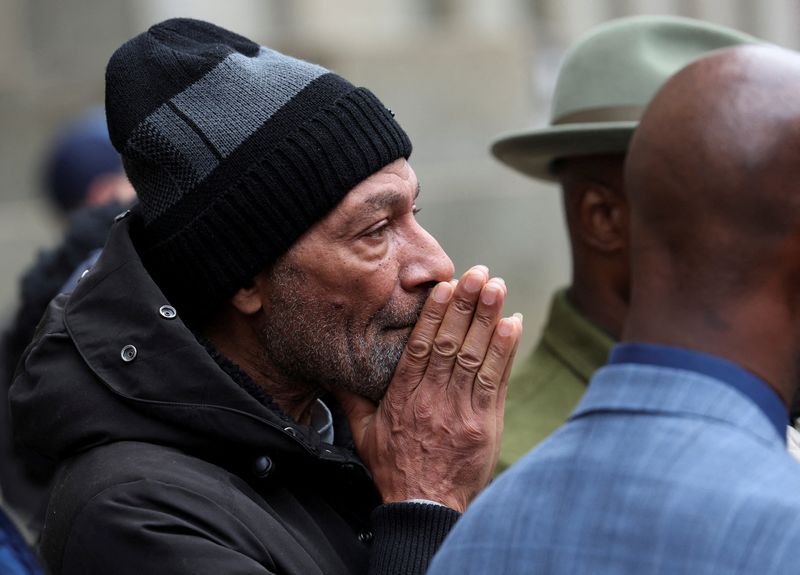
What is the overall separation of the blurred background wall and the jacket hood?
564 centimetres

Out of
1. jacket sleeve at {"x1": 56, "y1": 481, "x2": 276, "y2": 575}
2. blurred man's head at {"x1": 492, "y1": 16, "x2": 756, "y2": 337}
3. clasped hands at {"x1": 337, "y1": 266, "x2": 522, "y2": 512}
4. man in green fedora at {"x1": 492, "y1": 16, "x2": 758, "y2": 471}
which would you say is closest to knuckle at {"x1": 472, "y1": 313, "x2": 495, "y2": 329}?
clasped hands at {"x1": 337, "y1": 266, "x2": 522, "y2": 512}

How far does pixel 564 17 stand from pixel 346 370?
10682 millimetres

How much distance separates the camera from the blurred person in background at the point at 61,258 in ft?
14.1

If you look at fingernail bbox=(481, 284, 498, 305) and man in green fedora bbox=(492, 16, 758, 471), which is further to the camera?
man in green fedora bbox=(492, 16, 758, 471)

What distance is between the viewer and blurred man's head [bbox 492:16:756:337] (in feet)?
12.1

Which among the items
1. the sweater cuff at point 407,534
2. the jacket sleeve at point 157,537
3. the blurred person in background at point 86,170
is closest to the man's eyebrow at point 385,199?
the sweater cuff at point 407,534

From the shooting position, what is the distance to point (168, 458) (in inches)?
97.6

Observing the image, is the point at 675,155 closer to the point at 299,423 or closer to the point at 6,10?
the point at 299,423

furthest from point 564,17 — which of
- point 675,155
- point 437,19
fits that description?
point 675,155

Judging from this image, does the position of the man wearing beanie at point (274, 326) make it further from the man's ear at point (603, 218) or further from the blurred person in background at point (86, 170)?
the blurred person in background at point (86, 170)

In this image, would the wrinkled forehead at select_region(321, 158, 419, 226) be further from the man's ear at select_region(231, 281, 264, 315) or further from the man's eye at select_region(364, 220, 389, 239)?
the man's ear at select_region(231, 281, 264, 315)

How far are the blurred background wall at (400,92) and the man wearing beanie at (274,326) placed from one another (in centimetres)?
553

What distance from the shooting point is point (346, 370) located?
278 centimetres

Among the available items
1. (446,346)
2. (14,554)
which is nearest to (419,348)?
(446,346)
